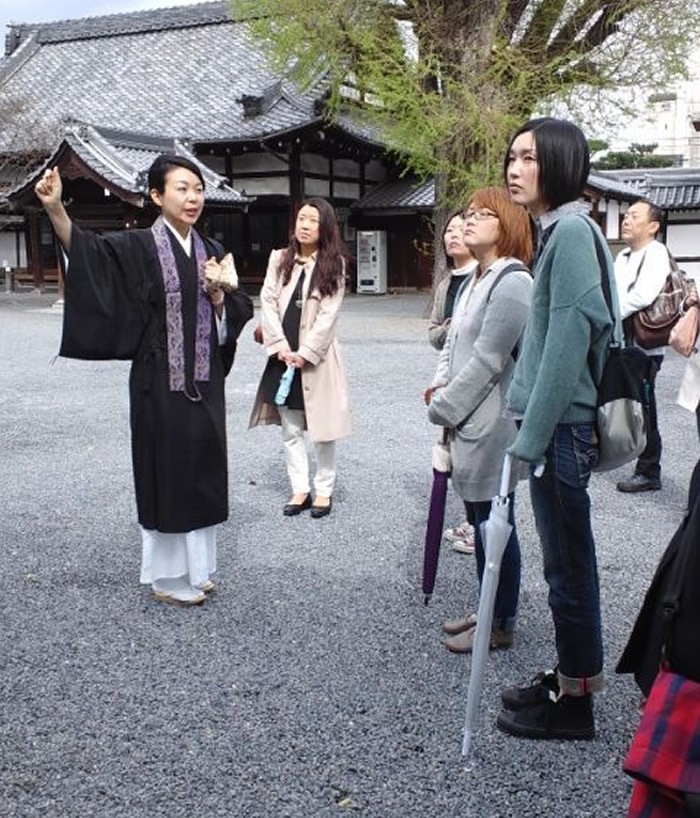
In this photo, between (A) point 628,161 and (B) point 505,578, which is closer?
(B) point 505,578

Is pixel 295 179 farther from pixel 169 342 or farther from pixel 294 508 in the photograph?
pixel 169 342

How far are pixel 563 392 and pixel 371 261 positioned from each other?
2123 centimetres

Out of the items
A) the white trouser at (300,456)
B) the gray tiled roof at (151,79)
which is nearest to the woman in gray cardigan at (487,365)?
the white trouser at (300,456)

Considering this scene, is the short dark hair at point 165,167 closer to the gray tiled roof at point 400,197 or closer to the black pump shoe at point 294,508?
the black pump shoe at point 294,508

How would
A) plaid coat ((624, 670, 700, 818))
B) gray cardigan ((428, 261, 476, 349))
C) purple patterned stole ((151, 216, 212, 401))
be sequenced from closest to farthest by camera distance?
plaid coat ((624, 670, 700, 818)), purple patterned stole ((151, 216, 212, 401)), gray cardigan ((428, 261, 476, 349))

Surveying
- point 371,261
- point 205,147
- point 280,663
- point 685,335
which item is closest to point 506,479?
point 685,335

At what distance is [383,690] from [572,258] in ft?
5.22

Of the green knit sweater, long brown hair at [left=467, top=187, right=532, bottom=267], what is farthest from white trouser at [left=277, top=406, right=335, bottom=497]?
the green knit sweater

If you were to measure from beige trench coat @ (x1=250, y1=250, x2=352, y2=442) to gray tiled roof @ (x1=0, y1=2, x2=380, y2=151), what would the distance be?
1534 cm

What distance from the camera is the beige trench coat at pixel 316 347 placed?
473cm

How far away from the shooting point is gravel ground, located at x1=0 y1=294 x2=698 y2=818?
7.98ft

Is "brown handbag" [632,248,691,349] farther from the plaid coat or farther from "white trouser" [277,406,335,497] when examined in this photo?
the plaid coat

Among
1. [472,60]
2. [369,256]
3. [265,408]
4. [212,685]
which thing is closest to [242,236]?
[369,256]

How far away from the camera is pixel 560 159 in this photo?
2.38 meters
